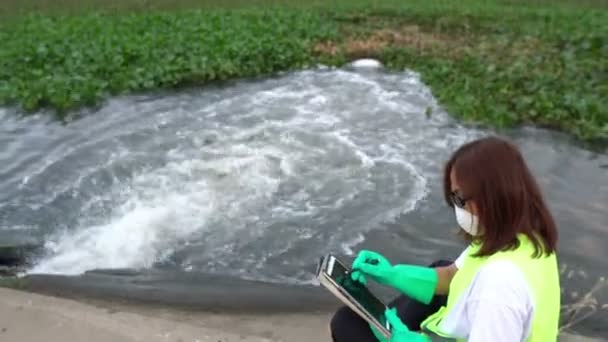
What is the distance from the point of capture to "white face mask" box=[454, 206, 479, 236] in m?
2.17

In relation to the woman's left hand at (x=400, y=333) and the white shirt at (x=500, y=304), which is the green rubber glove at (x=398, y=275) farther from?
the white shirt at (x=500, y=304)

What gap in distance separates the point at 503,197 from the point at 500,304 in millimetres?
328

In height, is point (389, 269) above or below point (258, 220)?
above

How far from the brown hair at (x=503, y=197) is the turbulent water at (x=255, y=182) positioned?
2835mm

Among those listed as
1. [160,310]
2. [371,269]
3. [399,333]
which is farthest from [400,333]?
[160,310]

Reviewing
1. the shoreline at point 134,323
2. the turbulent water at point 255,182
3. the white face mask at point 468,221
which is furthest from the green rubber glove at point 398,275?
the turbulent water at point 255,182

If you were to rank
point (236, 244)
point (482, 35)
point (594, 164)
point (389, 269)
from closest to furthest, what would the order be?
point (389, 269) → point (236, 244) → point (594, 164) → point (482, 35)

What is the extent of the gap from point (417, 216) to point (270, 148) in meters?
2.15

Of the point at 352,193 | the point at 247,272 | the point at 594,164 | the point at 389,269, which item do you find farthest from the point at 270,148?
the point at 389,269

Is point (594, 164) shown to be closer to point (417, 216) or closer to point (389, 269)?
point (417, 216)

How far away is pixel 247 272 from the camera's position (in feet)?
16.2

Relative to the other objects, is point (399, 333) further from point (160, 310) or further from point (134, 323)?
point (160, 310)

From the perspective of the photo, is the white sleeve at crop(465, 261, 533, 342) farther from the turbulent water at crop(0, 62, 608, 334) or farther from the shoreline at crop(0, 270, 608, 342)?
the turbulent water at crop(0, 62, 608, 334)

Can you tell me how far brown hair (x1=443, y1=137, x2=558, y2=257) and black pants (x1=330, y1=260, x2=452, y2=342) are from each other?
2.46 feet
